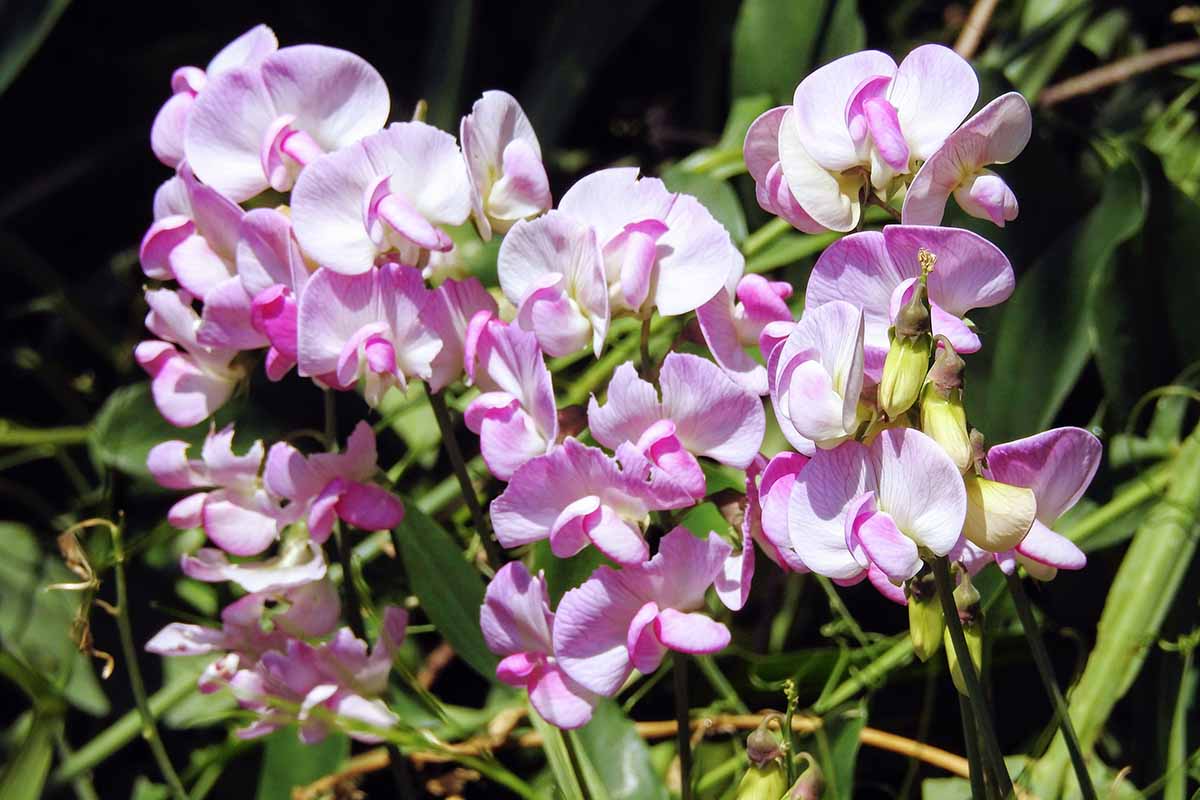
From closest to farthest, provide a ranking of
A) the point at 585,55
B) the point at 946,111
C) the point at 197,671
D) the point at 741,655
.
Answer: the point at 946,111, the point at 741,655, the point at 197,671, the point at 585,55

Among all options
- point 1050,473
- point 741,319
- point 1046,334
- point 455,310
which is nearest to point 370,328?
point 455,310

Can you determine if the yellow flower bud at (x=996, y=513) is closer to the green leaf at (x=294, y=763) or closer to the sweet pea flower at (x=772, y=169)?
the sweet pea flower at (x=772, y=169)

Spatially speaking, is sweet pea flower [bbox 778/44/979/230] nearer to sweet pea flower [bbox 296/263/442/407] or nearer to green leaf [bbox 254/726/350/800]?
sweet pea flower [bbox 296/263/442/407]

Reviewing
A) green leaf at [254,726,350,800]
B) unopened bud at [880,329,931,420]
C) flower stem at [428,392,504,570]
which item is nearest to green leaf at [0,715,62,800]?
green leaf at [254,726,350,800]

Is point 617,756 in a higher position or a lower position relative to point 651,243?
lower

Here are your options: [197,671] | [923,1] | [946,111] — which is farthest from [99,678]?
[923,1]

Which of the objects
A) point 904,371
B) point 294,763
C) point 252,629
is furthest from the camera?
point 294,763

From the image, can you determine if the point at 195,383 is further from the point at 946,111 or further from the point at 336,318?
the point at 946,111

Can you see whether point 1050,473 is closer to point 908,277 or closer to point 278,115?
point 908,277
